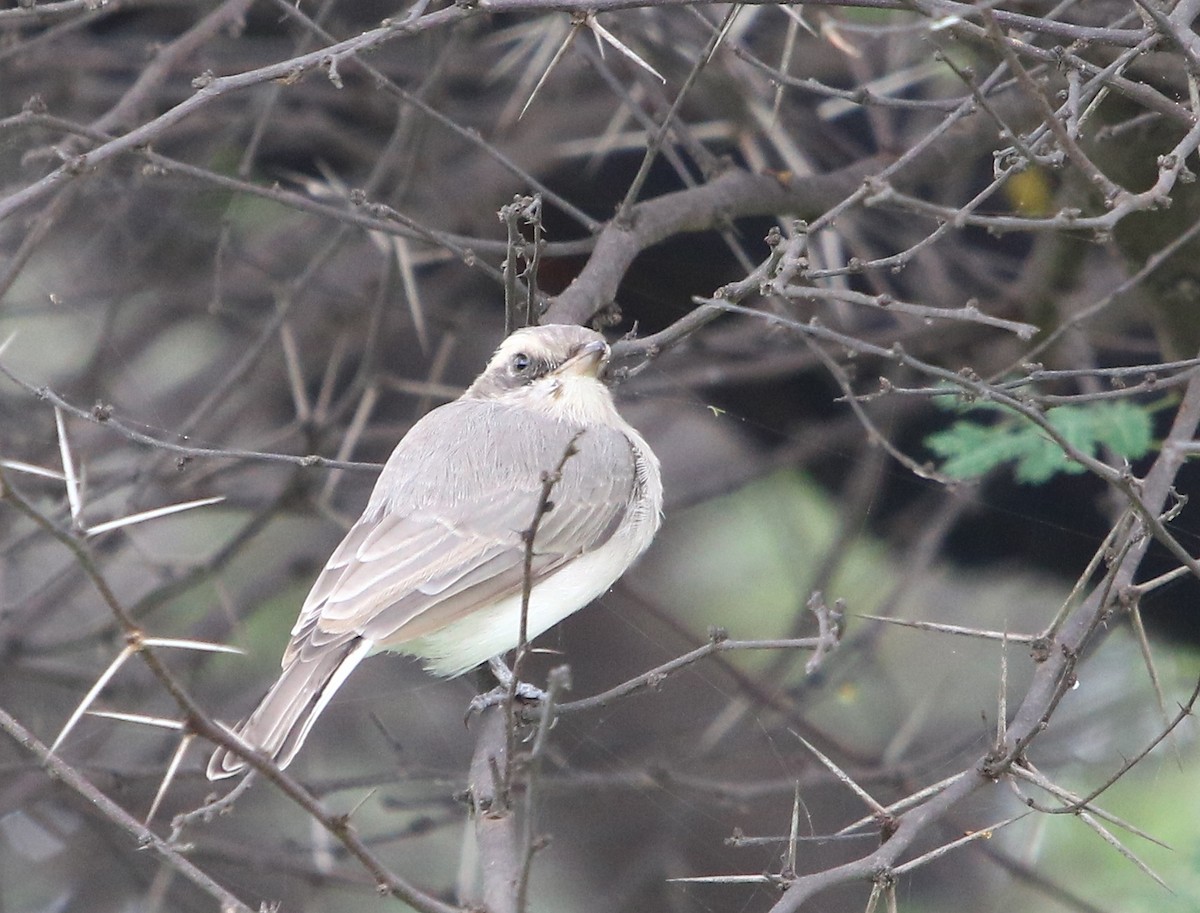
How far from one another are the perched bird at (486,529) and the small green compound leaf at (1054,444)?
1.04 m

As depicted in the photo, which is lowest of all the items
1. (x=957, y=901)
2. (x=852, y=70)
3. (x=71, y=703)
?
(x=957, y=901)

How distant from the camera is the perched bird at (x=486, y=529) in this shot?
4016 mm

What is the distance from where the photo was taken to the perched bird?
13.2ft

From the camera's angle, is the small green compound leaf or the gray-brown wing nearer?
the gray-brown wing

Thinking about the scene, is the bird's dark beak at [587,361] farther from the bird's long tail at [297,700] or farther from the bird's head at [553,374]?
the bird's long tail at [297,700]

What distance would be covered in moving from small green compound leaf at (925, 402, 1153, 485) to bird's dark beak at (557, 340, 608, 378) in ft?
3.82

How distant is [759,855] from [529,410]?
2171mm

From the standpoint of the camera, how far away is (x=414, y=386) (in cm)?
537

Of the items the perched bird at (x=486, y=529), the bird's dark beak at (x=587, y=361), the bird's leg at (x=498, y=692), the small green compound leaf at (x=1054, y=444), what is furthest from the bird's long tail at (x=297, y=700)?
the small green compound leaf at (x=1054, y=444)

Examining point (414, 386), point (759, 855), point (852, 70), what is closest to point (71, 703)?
point (414, 386)

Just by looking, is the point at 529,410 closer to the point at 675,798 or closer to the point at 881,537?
the point at 675,798

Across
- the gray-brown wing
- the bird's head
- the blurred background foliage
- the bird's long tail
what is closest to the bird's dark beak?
the bird's head

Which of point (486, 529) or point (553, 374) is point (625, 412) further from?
point (486, 529)

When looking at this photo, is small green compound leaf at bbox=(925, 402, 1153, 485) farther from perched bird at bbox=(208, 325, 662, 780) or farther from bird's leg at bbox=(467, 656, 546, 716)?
bird's leg at bbox=(467, 656, 546, 716)
